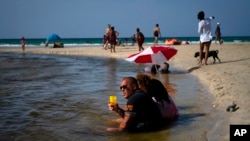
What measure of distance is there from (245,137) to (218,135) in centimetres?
67

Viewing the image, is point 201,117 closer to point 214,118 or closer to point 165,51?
point 214,118

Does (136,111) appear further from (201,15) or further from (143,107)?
(201,15)

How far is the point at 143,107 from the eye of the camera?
4.68m

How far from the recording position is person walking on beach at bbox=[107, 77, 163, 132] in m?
4.61

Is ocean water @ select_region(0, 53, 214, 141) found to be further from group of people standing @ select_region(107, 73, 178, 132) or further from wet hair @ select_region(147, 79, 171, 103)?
wet hair @ select_region(147, 79, 171, 103)

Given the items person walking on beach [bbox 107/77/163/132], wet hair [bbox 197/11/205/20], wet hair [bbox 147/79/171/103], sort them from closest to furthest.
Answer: person walking on beach [bbox 107/77/163/132]
wet hair [bbox 147/79/171/103]
wet hair [bbox 197/11/205/20]

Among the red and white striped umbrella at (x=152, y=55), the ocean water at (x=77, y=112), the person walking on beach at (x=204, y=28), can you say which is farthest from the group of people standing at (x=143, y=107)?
the person walking on beach at (x=204, y=28)

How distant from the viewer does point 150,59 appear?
31.6 feet

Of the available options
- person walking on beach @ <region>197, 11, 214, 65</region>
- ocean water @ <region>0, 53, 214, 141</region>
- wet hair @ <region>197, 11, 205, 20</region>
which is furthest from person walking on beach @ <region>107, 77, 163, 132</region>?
wet hair @ <region>197, 11, 205, 20</region>

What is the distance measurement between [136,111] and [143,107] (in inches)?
4.8

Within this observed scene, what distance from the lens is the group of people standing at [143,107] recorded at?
182 inches

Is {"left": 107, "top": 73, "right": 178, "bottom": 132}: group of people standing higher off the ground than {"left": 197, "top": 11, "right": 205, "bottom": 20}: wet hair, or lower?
lower

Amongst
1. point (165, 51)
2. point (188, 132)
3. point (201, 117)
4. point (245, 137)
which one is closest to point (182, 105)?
point (201, 117)

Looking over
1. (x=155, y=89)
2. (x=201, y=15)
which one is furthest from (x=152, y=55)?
(x=155, y=89)
